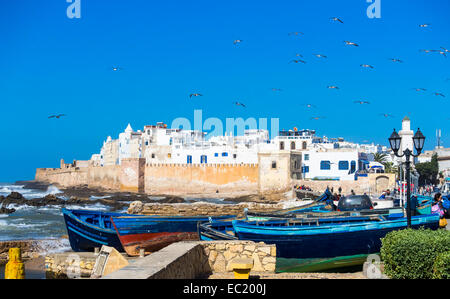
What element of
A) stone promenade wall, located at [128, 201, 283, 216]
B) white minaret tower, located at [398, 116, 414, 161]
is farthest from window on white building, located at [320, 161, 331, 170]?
stone promenade wall, located at [128, 201, 283, 216]

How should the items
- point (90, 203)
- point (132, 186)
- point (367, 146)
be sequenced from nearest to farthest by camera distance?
→ point (90, 203) → point (132, 186) → point (367, 146)

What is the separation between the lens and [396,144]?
377 inches

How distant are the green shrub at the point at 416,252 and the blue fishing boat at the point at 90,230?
372 inches

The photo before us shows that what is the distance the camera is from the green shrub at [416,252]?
6.82 m

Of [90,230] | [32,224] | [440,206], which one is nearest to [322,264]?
[440,206]

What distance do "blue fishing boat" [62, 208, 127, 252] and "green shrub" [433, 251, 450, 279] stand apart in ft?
32.9

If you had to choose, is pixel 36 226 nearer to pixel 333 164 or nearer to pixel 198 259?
pixel 198 259

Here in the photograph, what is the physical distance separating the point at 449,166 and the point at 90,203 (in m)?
39.4

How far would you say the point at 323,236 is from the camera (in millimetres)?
10734

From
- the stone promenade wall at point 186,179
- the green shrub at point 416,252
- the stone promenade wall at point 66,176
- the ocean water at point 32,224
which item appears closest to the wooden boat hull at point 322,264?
the green shrub at point 416,252

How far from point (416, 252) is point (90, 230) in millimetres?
10597

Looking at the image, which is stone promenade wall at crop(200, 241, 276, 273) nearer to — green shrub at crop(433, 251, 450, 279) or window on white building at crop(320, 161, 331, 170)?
green shrub at crop(433, 251, 450, 279)

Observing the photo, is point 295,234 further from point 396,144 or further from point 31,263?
point 31,263
